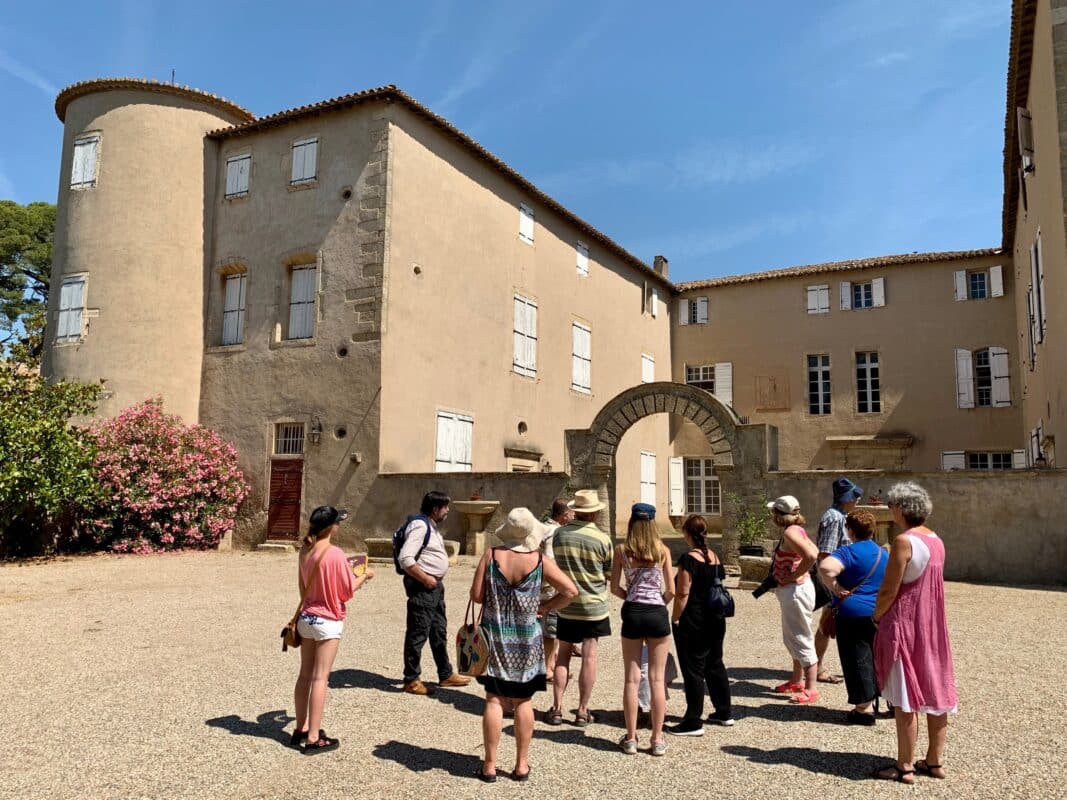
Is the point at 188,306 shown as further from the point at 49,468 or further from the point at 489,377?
the point at 489,377

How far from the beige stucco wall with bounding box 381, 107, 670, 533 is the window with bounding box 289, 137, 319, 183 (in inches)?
79.5

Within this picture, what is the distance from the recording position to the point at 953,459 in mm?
21344

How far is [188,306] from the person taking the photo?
56.6ft

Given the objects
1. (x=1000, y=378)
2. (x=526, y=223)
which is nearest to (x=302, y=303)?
(x=526, y=223)

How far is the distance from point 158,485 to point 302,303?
14.8 ft

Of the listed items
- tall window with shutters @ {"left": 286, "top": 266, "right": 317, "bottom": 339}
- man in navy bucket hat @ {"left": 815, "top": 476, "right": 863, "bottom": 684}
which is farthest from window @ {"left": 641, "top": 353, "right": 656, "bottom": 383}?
man in navy bucket hat @ {"left": 815, "top": 476, "right": 863, "bottom": 684}

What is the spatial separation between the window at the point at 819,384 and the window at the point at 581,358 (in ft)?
22.2

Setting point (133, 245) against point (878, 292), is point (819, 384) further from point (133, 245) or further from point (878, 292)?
point (133, 245)

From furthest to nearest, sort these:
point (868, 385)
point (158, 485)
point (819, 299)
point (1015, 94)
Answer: point (819, 299)
point (868, 385)
point (1015, 94)
point (158, 485)

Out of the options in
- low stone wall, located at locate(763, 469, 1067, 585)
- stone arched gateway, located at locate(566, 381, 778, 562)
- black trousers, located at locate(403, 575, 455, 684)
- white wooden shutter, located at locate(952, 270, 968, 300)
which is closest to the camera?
black trousers, located at locate(403, 575, 455, 684)

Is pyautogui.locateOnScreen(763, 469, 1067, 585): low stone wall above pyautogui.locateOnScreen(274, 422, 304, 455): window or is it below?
below

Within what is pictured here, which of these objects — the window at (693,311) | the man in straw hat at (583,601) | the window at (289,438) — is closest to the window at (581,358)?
the window at (693,311)

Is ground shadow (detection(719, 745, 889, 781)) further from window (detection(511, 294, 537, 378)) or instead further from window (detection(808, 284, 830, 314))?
window (detection(808, 284, 830, 314))

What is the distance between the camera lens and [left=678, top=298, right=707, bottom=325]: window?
1010 inches
